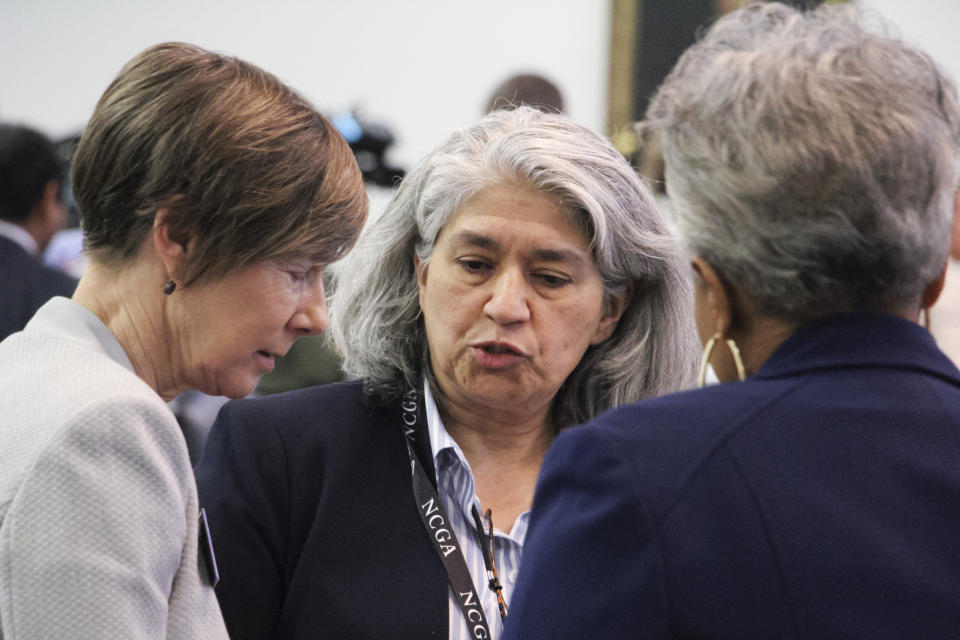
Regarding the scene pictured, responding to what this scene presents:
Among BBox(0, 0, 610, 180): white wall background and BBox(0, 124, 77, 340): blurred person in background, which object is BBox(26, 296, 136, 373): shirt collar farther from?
BBox(0, 0, 610, 180): white wall background

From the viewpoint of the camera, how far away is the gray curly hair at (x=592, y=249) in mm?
2008

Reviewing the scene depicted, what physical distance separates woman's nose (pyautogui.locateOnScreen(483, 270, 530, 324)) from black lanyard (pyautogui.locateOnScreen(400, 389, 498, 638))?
0.28 meters

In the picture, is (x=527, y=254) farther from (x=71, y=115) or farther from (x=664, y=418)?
(x=71, y=115)

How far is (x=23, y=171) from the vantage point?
3898 mm

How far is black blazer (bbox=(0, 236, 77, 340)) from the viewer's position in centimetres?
318

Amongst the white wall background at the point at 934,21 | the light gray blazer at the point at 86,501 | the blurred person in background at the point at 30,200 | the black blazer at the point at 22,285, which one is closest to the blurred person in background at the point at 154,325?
the light gray blazer at the point at 86,501

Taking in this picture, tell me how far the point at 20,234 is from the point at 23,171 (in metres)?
0.28

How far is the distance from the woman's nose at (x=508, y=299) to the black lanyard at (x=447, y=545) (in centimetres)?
28

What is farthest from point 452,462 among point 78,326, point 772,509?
point 772,509

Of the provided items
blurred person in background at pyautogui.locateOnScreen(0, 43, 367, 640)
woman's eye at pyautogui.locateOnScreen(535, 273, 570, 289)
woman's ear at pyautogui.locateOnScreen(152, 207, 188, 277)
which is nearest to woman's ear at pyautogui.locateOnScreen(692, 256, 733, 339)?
blurred person in background at pyautogui.locateOnScreen(0, 43, 367, 640)

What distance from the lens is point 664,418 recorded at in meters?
1.06

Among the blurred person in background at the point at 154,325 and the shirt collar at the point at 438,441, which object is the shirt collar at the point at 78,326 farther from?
the shirt collar at the point at 438,441

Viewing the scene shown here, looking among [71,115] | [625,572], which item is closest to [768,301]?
[625,572]

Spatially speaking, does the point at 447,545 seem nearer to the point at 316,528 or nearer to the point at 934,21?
the point at 316,528
